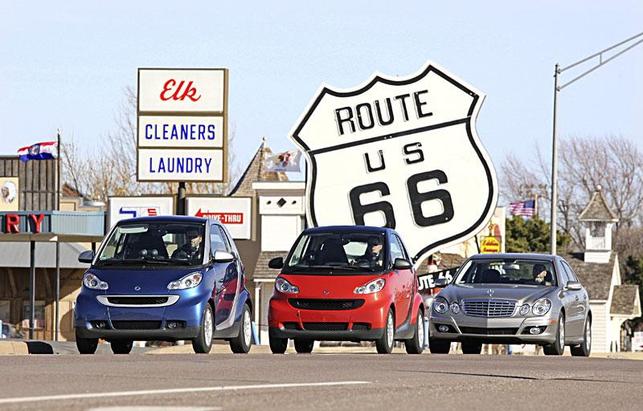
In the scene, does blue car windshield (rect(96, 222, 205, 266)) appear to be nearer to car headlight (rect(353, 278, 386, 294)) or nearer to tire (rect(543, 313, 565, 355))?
car headlight (rect(353, 278, 386, 294))

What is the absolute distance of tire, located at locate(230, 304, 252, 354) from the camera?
20.4 metres

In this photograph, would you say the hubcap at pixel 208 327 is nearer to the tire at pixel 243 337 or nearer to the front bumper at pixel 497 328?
the tire at pixel 243 337

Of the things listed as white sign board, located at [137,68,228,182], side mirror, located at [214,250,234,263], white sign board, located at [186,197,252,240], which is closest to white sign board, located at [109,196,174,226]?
white sign board, located at [186,197,252,240]

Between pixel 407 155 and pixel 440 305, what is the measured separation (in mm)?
14143

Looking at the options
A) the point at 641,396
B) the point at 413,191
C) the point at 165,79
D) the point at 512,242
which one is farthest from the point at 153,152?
the point at 512,242

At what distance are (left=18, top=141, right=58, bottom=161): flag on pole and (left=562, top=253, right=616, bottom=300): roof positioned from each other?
24556mm

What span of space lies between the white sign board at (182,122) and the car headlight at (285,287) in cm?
1649

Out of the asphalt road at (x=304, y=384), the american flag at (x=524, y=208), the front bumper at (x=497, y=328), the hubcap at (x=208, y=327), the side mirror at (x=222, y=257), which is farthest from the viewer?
the american flag at (x=524, y=208)

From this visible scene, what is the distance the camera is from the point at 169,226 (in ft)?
64.4

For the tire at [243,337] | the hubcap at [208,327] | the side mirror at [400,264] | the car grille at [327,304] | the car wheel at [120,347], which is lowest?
the car wheel at [120,347]

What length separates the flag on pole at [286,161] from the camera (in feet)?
190

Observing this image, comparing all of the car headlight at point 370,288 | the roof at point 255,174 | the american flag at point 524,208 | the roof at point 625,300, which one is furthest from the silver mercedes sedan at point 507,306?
the roof at point 625,300

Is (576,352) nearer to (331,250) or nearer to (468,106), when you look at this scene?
(331,250)

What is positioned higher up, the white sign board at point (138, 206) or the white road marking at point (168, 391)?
the white sign board at point (138, 206)
